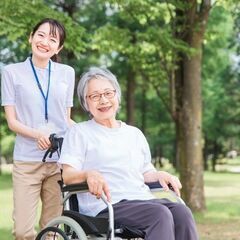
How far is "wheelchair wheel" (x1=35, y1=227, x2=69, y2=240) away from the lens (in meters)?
3.46

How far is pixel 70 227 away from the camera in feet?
11.3

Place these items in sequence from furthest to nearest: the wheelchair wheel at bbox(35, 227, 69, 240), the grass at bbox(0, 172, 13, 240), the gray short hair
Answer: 1. the grass at bbox(0, 172, 13, 240)
2. the gray short hair
3. the wheelchair wheel at bbox(35, 227, 69, 240)

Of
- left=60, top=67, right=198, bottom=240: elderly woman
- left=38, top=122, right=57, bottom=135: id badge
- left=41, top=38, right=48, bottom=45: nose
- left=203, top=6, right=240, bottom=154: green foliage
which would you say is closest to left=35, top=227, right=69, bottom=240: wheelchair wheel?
left=60, top=67, right=198, bottom=240: elderly woman

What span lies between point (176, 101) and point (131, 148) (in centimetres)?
672

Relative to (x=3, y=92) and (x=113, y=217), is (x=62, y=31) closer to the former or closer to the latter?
(x=3, y=92)

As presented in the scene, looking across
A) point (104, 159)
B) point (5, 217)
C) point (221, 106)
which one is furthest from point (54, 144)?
point (221, 106)

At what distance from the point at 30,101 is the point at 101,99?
493 mm

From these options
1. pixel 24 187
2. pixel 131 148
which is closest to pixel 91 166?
pixel 131 148

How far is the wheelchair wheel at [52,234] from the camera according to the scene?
3.46 m

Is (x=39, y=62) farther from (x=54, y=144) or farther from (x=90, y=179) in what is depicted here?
(x=90, y=179)

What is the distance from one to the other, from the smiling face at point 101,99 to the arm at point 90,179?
0.39 metres

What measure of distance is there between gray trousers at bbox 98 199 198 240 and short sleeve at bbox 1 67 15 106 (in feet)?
3.07

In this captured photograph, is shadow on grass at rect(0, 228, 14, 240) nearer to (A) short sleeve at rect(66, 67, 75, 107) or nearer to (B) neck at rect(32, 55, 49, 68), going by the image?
(A) short sleeve at rect(66, 67, 75, 107)

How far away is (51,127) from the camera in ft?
12.8
